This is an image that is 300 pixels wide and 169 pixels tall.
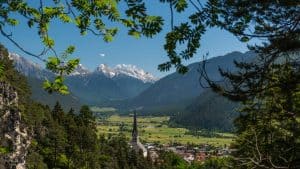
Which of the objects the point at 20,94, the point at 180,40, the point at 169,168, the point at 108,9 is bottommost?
the point at 169,168

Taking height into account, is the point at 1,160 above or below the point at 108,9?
below

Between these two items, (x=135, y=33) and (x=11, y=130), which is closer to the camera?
(x=135, y=33)

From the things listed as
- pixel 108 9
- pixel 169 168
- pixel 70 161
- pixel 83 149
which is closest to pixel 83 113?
pixel 83 149

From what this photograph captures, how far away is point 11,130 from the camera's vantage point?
6119 cm

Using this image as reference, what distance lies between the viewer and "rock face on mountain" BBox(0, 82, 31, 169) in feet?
192

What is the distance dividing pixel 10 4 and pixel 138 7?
1712mm

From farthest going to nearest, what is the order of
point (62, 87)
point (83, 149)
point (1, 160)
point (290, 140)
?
1. point (83, 149)
2. point (1, 160)
3. point (290, 140)
4. point (62, 87)

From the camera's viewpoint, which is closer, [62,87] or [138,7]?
[138,7]

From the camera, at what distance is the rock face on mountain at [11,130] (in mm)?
58594

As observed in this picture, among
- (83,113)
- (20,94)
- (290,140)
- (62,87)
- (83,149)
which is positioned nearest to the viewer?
(62,87)

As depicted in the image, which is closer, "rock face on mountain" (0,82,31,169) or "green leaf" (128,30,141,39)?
"green leaf" (128,30,141,39)

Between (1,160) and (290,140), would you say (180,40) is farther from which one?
(1,160)

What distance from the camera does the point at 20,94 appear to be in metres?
76.2

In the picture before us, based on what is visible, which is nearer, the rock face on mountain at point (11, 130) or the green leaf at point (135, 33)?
the green leaf at point (135, 33)
